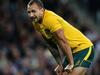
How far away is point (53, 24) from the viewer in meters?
8.53

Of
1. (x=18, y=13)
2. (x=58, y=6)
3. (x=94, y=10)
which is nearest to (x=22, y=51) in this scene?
(x=18, y=13)

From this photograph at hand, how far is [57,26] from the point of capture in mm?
8539

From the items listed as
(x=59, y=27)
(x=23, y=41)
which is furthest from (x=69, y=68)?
(x=23, y=41)

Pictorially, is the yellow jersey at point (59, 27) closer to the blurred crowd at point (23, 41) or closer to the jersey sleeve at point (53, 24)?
the jersey sleeve at point (53, 24)

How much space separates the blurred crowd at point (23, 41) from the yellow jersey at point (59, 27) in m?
4.69

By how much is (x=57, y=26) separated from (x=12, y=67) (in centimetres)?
515

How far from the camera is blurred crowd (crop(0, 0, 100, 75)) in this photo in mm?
13773

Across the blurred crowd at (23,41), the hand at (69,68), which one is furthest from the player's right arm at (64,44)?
the blurred crowd at (23,41)

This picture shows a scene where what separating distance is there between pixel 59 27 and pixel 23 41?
6511 millimetres

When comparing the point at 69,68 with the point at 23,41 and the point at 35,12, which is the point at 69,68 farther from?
the point at 23,41

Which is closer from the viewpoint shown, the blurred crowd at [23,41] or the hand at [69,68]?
the hand at [69,68]

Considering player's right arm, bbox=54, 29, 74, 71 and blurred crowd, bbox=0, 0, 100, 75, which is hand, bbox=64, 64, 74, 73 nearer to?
player's right arm, bbox=54, 29, 74, 71

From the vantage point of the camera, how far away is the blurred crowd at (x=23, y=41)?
542 inches

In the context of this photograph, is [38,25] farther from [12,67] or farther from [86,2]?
[86,2]
